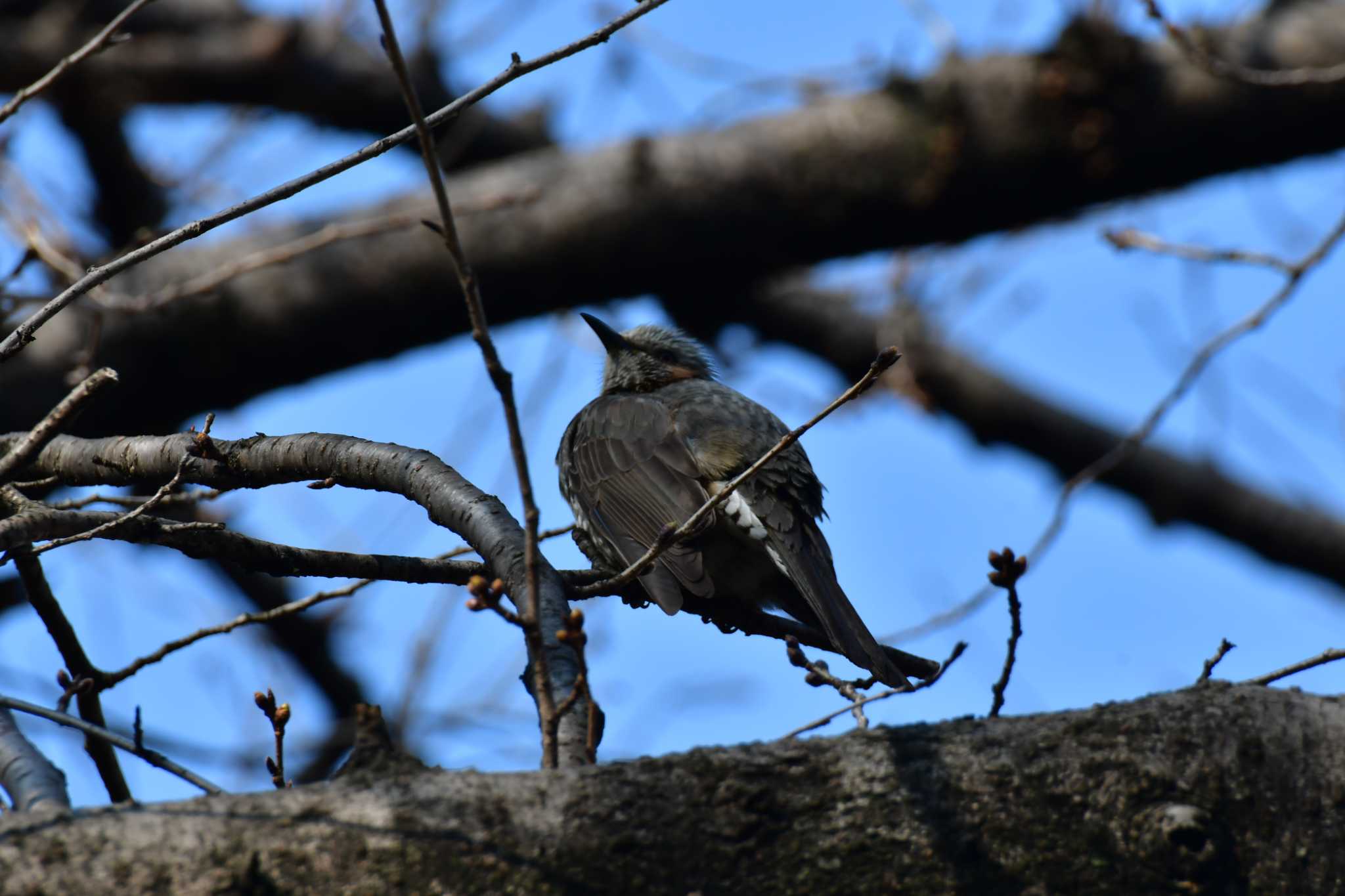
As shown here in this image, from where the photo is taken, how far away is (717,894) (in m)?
1.89

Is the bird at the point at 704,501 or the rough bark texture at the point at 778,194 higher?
the rough bark texture at the point at 778,194

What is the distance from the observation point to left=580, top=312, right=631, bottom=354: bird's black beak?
648cm

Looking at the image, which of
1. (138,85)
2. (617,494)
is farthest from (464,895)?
(138,85)

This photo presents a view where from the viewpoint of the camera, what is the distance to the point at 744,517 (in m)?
4.59

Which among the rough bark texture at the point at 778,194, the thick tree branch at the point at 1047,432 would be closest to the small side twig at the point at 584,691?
the rough bark texture at the point at 778,194

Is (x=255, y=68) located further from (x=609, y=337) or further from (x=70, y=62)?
(x=70, y=62)

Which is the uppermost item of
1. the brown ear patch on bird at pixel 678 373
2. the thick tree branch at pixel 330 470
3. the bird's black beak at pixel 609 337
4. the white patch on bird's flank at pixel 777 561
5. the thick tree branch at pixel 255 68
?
the thick tree branch at pixel 255 68

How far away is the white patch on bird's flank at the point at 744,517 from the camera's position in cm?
453

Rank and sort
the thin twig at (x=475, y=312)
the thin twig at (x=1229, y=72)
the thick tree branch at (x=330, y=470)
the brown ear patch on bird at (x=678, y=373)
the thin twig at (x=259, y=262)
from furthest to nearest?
the brown ear patch on bird at (x=678, y=373) → the thin twig at (x=1229, y=72) → the thin twig at (x=259, y=262) → the thick tree branch at (x=330, y=470) → the thin twig at (x=475, y=312)

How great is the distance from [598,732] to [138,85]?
7551 mm

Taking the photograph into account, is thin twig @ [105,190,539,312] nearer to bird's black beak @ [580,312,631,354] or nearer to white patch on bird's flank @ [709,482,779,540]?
bird's black beak @ [580,312,631,354]

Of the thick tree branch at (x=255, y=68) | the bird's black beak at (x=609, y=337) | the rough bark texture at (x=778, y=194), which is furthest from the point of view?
the thick tree branch at (x=255, y=68)

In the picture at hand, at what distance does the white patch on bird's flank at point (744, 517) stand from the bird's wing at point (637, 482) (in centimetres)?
20

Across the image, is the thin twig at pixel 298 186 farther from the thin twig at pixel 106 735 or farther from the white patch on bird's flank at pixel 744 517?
the white patch on bird's flank at pixel 744 517
